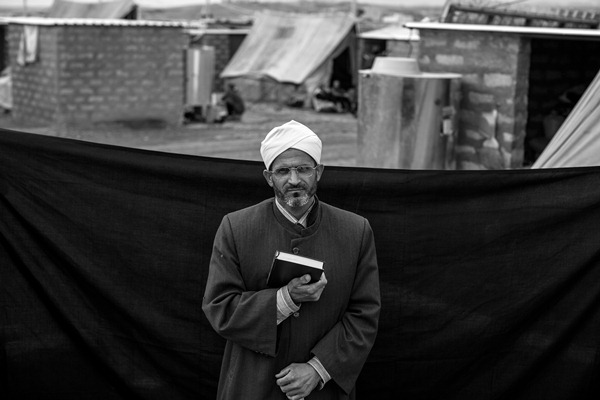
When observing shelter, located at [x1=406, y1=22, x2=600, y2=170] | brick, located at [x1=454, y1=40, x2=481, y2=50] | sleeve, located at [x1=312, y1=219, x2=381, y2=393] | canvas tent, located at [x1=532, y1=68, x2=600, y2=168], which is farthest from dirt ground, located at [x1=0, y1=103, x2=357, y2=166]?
sleeve, located at [x1=312, y1=219, x2=381, y2=393]

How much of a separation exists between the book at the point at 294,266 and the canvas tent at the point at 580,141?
2704mm

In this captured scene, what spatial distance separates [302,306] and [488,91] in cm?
584

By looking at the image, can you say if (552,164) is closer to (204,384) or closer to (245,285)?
(204,384)

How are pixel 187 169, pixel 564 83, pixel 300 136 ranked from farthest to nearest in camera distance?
pixel 564 83, pixel 187 169, pixel 300 136

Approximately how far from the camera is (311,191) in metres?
2.92

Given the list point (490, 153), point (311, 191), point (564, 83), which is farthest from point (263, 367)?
point (564, 83)

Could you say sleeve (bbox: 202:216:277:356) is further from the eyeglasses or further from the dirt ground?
the dirt ground

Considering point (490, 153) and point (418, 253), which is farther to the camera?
point (490, 153)

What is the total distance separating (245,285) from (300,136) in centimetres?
50

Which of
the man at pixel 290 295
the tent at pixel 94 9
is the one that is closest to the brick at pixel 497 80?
the man at pixel 290 295

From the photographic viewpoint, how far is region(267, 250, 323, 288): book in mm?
2785

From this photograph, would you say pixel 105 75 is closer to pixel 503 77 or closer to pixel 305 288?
pixel 503 77

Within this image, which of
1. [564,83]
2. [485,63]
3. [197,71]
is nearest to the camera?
[485,63]

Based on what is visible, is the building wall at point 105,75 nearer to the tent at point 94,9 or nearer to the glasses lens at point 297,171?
the tent at point 94,9
